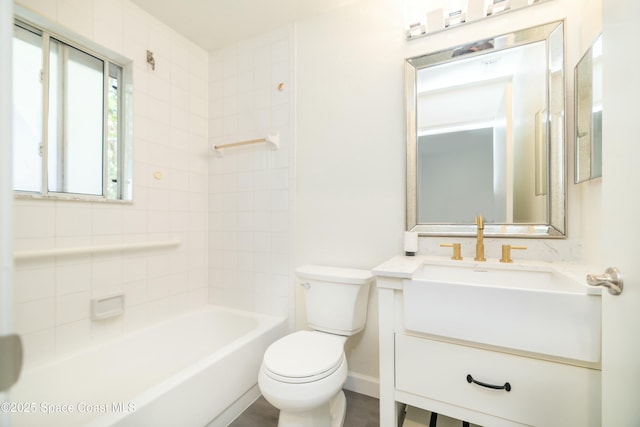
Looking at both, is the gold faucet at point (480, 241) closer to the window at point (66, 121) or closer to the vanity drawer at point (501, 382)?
the vanity drawer at point (501, 382)

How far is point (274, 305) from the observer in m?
1.91

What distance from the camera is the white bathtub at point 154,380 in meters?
1.10

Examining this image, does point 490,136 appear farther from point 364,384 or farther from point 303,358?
point 364,384

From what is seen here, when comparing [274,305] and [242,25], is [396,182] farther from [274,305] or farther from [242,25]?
[242,25]

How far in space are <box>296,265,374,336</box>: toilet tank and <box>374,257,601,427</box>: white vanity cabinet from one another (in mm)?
378

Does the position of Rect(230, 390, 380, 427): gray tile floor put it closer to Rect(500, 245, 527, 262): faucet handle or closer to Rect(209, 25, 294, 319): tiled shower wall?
Rect(209, 25, 294, 319): tiled shower wall

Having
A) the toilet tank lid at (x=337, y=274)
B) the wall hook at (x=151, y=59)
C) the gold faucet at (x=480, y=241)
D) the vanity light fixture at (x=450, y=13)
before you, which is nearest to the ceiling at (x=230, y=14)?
the wall hook at (x=151, y=59)

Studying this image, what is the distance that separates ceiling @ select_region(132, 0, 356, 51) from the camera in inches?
65.5

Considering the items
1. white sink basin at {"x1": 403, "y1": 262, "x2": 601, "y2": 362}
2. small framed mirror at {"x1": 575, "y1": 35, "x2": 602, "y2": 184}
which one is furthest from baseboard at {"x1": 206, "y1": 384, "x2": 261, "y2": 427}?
small framed mirror at {"x1": 575, "y1": 35, "x2": 602, "y2": 184}

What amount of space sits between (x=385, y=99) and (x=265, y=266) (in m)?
1.35

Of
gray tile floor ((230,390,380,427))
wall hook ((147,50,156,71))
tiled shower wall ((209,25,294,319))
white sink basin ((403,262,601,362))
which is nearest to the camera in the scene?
white sink basin ((403,262,601,362))

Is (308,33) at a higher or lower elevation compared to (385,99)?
higher

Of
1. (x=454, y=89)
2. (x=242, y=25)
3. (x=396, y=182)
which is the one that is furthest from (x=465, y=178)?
(x=242, y=25)

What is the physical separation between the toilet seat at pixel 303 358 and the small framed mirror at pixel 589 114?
1.30m
